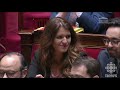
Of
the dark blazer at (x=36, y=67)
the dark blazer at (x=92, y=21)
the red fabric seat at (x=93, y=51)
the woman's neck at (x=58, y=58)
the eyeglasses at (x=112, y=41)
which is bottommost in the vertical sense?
the dark blazer at (x=36, y=67)

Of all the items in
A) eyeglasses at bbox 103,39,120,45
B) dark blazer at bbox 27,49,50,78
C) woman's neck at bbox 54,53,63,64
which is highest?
eyeglasses at bbox 103,39,120,45

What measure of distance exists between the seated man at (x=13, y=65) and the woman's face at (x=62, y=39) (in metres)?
0.43

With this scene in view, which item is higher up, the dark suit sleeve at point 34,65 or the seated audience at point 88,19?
the seated audience at point 88,19

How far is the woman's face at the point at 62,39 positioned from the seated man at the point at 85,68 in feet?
0.68

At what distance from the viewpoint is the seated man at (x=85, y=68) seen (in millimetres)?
3658

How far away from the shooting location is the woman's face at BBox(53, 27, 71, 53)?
145 inches

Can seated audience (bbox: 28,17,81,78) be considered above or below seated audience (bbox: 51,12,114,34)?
below

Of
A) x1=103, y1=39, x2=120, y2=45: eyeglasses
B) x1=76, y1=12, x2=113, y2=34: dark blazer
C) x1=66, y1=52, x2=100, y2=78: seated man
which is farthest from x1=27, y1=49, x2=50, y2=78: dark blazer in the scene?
x1=103, y1=39, x2=120, y2=45: eyeglasses

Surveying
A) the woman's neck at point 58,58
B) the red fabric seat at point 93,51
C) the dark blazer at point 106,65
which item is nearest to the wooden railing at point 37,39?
the red fabric seat at point 93,51

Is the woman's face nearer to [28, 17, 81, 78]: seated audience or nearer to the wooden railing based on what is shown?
[28, 17, 81, 78]: seated audience

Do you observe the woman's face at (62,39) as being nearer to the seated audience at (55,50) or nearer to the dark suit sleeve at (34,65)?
the seated audience at (55,50)

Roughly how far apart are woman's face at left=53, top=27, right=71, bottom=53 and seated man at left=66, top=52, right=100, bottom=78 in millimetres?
208

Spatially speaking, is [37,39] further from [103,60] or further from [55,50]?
[103,60]
